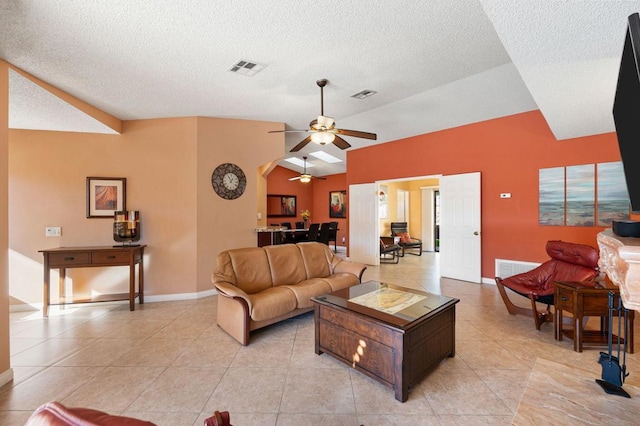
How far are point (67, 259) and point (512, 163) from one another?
6.84 metres

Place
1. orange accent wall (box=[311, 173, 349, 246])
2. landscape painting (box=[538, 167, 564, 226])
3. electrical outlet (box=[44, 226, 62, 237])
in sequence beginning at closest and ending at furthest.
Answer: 1. electrical outlet (box=[44, 226, 62, 237])
2. landscape painting (box=[538, 167, 564, 226])
3. orange accent wall (box=[311, 173, 349, 246])

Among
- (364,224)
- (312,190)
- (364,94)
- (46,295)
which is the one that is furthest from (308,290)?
(312,190)

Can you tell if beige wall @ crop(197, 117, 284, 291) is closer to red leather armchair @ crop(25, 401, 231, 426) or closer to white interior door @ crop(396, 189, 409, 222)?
red leather armchair @ crop(25, 401, 231, 426)

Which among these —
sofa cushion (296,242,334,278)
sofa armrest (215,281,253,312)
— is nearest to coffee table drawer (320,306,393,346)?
sofa armrest (215,281,253,312)

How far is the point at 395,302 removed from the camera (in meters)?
2.36

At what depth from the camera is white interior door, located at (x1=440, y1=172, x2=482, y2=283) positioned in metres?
4.88

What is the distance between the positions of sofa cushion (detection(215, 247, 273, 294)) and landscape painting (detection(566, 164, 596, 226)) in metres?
4.62

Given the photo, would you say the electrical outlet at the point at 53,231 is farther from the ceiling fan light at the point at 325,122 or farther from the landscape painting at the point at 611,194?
the landscape painting at the point at 611,194

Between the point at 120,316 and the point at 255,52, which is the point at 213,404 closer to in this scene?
the point at 120,316

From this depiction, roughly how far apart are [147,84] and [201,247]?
2.37 meters

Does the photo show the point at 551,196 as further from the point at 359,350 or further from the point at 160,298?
the point at 160,298

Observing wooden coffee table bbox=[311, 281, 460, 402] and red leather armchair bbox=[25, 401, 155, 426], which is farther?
wooden coffee table bbox=[311, 281, 460, 402]

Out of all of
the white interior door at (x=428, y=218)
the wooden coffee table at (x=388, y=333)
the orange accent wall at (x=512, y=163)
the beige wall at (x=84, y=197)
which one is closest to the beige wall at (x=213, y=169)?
the beige wall at (x=84, y=197)

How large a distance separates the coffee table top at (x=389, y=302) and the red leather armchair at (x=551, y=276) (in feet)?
4.81
